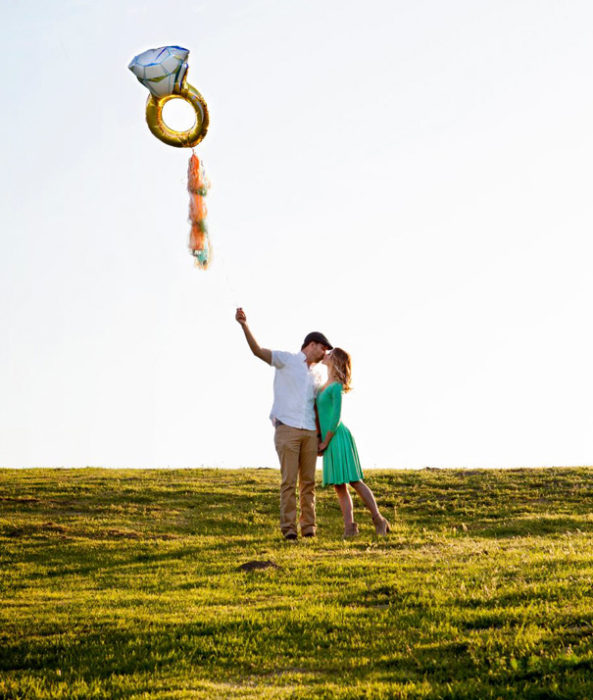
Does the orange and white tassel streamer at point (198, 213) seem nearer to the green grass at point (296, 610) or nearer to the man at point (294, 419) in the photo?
the man at point (294, 419)

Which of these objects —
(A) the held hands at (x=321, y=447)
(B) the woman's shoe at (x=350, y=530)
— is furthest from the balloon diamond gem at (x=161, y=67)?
(B) the woman's shoe at (x=350, y=530)

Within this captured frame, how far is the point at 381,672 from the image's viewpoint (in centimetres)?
703

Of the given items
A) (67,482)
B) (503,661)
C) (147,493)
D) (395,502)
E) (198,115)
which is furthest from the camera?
(67,482)

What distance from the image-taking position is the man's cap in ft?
48.6

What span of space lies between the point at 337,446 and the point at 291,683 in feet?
25.4

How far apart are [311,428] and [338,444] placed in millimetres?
548

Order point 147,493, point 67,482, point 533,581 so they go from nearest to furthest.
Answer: point 533,581 < point 147,493 < point 67,482

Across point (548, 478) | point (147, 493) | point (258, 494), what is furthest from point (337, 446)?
point (548, 478)

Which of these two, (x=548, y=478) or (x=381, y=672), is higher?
(x=548, y=478)

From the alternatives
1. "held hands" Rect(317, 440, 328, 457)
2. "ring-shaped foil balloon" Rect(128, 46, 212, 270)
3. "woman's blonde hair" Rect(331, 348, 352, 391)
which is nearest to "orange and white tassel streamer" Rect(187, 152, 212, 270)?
"ring-shaped foil balloon" Rect(128, 46, 212, 270)

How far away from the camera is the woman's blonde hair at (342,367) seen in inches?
569

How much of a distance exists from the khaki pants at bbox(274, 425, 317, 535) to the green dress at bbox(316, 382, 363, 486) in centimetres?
28

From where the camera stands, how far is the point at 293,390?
47.5 ft

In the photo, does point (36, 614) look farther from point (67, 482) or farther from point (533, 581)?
point (67, 482)
